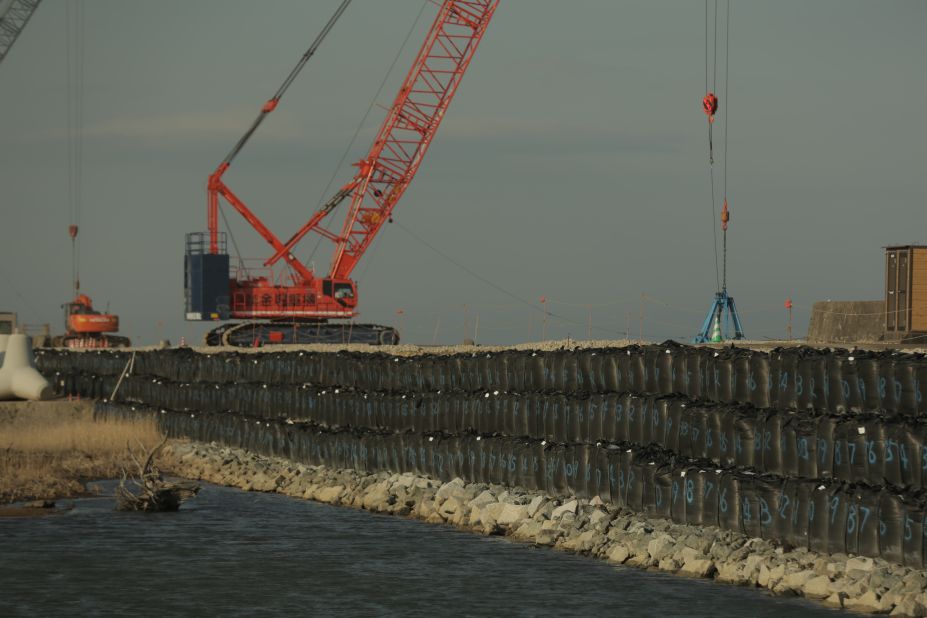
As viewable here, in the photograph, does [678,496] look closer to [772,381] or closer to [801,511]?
[772,381]

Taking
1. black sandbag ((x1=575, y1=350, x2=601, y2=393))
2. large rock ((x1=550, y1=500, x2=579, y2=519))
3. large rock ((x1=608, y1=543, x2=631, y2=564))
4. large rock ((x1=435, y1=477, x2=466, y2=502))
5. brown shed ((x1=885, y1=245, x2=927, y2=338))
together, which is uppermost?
brown shed ((x1=885, y1=245, x2=927, y2=338))

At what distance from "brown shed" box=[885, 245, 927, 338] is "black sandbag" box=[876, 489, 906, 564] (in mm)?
29170

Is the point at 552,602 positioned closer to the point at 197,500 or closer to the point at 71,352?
the point at 197,500

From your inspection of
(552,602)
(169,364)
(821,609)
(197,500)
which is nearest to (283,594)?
(552,602)

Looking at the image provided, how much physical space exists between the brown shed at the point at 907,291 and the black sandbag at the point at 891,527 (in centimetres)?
2917

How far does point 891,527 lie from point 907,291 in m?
30.4

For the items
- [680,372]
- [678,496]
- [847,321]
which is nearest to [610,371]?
[680,372]

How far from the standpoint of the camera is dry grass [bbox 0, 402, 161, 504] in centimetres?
3519

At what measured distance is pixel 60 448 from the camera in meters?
41.3

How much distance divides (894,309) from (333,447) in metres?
23.5

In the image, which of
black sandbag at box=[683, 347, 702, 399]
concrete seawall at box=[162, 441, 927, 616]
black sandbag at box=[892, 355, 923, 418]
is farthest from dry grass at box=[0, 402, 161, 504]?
black sandbag at box=[892, 355, 923, 418]

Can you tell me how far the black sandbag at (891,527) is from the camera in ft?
66.7

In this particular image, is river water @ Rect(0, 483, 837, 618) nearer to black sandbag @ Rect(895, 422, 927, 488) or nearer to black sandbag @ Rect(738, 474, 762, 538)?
black sandbag @ Rect(738, 474, 762, 538)

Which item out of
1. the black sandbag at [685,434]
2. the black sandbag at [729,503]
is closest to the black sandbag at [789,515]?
the black sandbag at [729,503]
